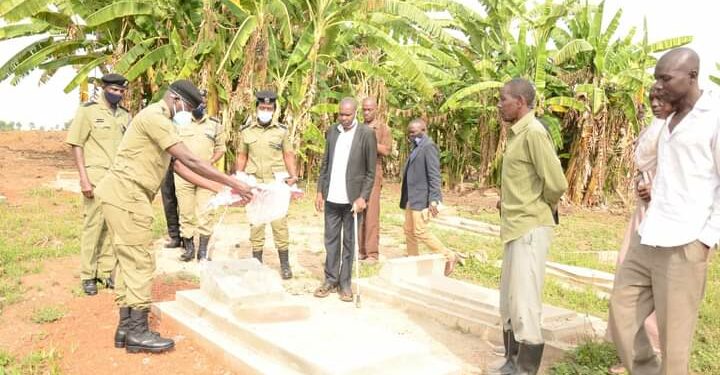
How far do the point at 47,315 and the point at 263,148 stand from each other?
8.06 ft

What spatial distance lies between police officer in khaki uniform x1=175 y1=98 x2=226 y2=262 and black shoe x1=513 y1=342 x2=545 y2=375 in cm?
392

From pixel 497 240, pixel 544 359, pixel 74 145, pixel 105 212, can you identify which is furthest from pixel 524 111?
pixel 497 240

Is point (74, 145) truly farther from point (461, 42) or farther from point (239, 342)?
point (461, 42)

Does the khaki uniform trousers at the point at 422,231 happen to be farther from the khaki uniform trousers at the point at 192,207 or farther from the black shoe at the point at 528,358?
the black shoe at the point at 528,358

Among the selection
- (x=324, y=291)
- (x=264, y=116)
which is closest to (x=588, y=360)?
(x=324, y=291)

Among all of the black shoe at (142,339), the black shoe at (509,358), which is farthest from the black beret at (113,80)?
the black shoe at (509,358)

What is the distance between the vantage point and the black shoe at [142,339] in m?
3.83

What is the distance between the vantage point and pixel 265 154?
585 cm

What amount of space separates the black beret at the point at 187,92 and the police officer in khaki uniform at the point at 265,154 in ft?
6.12

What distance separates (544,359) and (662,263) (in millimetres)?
1449

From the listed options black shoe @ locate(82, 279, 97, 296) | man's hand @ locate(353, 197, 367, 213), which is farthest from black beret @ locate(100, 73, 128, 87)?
man's hand @ locate(353, 197, 367, 213)

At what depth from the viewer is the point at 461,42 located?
13391 mm

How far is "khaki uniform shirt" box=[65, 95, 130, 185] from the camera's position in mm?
5023

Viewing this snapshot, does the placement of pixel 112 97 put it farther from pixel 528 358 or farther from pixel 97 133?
pixel 528 358
